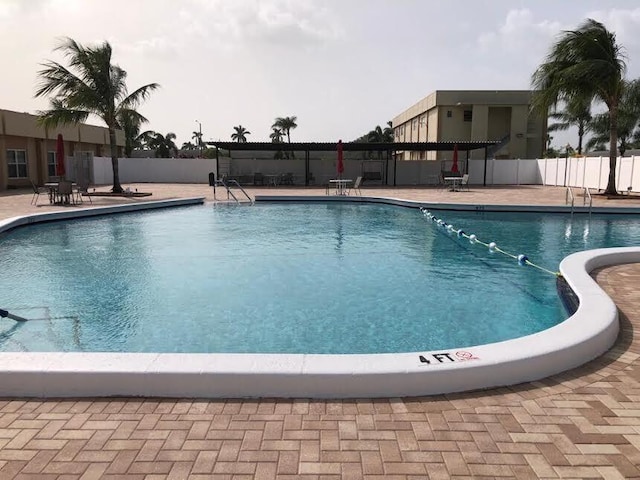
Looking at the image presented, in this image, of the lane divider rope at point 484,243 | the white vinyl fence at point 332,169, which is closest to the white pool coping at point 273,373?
the lane divider rope at point 484,243

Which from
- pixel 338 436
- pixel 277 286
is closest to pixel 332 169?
pixel 277 286

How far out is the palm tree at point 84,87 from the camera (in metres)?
18.2

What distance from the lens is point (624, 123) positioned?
107 feet

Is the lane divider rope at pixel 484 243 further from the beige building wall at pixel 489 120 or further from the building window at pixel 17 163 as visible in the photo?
the beige building wall at pixel 489 120

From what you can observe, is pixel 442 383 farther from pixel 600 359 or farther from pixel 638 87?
pixel 638 87

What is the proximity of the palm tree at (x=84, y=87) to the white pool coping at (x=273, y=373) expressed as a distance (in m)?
17.8

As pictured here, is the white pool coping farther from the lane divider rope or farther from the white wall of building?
the white wall of building

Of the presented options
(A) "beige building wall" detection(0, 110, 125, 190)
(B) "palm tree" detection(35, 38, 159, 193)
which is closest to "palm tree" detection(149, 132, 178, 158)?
(A) "beige building wall" detection(0, 110, 125, 190)

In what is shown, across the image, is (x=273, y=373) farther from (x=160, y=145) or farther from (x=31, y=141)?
(x=160, y=145)

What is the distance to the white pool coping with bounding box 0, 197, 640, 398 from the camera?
10.1ft

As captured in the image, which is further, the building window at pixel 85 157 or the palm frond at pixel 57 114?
the building window at pixel 85 157

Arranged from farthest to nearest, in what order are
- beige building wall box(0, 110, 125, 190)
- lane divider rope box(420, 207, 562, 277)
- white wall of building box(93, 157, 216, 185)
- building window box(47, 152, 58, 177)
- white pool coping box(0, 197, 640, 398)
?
white wall of building box(93, 157, 216, 185)
building window box(47, 152, 58, 177)
beige building wall box(0, 110, 125, 190)
lane divider rope box(420, 207, 562, 277)
white pool coping box(0, 197, 640, 398)

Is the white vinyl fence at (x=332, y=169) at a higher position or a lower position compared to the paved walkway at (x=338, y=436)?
higher

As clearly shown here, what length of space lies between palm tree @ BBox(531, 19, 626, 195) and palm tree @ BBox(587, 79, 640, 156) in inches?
228
